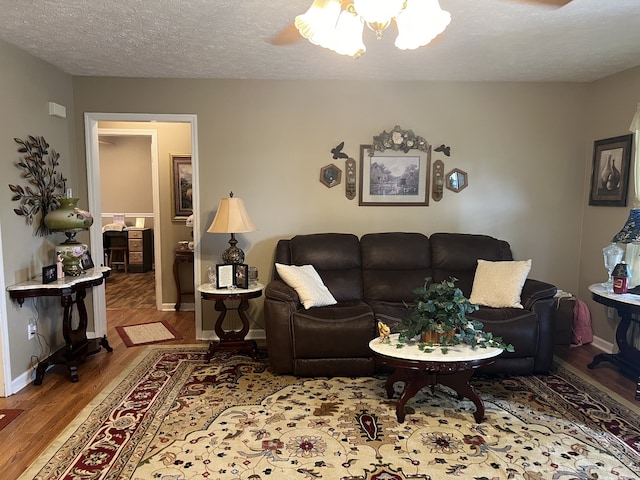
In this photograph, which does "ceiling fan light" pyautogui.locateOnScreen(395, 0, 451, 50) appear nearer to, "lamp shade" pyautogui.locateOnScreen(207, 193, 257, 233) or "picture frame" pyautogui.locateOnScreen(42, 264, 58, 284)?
"lamp shade" pyautogui.locateOnScreen(207, 193, 257, 233)

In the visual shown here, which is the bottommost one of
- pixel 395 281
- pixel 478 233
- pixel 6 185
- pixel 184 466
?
pixel 184 466

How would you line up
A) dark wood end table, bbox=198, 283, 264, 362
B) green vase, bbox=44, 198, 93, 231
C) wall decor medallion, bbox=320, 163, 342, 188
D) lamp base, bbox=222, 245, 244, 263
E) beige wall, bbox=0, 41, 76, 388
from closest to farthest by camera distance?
1. beige wall, bbox=0, 41, 76, 388
2. green vase, bbox=44, 198, 93, 231
3. dark wood end table, bbox=198, 283, 264, 362
4. lamp base, bbox=222, 245, 244, 263
5. wall decor medallion, bbox=320, 163, 342, 188

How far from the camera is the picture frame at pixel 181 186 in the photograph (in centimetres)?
532

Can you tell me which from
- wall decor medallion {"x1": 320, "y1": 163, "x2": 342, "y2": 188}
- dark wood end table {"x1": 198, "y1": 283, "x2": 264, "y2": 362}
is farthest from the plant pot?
wall decor medallion {"x1": 320, "y1": 163, "x2": 342, "y2": 188}

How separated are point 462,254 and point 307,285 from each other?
4.87ft

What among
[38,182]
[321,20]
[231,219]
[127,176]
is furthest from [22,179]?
[127,176]

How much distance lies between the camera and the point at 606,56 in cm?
341

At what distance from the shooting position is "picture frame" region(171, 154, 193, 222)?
532cm

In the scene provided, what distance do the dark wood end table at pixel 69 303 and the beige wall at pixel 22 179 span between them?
115mm

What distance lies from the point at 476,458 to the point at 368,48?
2739 mm

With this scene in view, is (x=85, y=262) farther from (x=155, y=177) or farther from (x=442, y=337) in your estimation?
(x=442, y=337)

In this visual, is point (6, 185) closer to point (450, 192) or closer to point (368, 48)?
point (368, 48)

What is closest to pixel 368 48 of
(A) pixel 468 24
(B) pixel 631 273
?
(A) pixel 468 24

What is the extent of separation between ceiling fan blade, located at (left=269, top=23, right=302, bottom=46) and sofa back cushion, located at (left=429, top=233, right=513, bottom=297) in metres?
2.17
